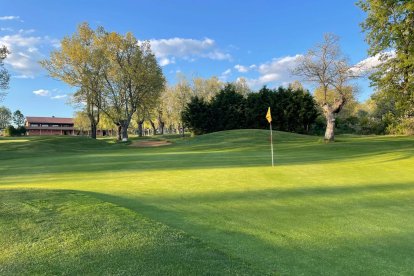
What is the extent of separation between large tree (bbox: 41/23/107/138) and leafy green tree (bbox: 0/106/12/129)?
8554cm

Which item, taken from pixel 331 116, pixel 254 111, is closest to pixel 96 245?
pixel 331 116

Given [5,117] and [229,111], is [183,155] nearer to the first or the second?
[229,111]

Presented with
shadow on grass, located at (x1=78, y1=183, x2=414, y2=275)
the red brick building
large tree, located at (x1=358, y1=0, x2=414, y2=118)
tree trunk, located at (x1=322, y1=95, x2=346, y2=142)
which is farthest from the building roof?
shadow on grass, located at (x1=78, y1=183, x2=414, y2=275)

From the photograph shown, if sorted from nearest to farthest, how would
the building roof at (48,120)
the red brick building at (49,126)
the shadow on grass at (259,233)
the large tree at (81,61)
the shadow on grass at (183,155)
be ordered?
1. the shadow on grass at (259,233)
2. the shadow on grass at (183,155)
3. the large tree at (81,61)
4. the red brick building at (49,126)
5. the building roof at (48,120)

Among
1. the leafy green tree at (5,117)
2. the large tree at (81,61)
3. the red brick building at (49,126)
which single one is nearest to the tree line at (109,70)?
the large tree at (81,61)

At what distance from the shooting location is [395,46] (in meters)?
21.3

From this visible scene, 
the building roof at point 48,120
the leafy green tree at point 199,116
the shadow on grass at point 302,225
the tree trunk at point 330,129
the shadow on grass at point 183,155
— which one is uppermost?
the building roof at point 48,120

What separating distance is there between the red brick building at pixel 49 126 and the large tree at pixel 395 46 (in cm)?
11474

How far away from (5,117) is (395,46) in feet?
433

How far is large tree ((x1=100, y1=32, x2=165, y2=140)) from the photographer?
4991 cm

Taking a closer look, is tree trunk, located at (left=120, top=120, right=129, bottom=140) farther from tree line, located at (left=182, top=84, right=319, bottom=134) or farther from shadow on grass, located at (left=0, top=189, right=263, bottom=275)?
shadow on grass, located at (left=0, top=189, right=263, bottom=275)

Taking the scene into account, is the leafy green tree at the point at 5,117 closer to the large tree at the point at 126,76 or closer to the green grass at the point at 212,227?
the large tree at the point at 126,76

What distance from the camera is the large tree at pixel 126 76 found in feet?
164

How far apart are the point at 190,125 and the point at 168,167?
152 ft
